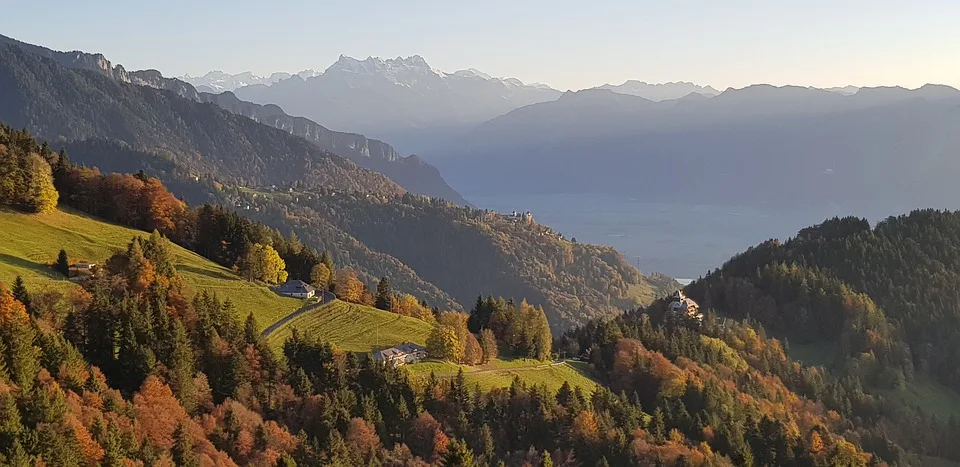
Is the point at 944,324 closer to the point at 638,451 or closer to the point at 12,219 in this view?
the point at 638,451

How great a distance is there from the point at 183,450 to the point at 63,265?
29.7 m

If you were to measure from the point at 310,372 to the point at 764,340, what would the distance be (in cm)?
8333

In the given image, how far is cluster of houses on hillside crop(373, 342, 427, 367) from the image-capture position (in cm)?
6689

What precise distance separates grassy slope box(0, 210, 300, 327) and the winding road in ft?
2.30

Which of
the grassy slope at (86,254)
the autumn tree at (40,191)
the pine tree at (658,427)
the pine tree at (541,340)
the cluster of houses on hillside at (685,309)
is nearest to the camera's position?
the grassy slope at (86,254)

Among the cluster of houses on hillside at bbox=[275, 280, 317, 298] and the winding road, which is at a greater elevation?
the cluster of houses on hillside at bbox=[275, 280, 317, 298]

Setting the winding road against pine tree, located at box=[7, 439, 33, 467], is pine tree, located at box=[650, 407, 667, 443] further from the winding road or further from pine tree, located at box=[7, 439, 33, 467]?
pine tree, located at box=[7, 439, 33, 467]

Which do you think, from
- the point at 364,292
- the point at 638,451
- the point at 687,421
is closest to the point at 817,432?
the point at 687,421

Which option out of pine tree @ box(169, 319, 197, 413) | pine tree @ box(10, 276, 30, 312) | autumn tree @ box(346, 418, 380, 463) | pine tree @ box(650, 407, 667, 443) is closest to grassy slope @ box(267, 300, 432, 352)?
pine tree @ box(169, 319, 197, 413)

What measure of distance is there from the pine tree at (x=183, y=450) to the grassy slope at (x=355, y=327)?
2000 centimetres

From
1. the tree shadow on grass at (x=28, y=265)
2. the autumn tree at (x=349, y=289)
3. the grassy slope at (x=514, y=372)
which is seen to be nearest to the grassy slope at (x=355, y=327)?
the autumn tree at (x=349, y=289)

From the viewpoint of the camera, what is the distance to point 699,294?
146m

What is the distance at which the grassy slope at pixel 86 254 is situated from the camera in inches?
2522

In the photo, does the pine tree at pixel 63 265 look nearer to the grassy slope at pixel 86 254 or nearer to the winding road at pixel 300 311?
the grassy slope at pixel 86 254
